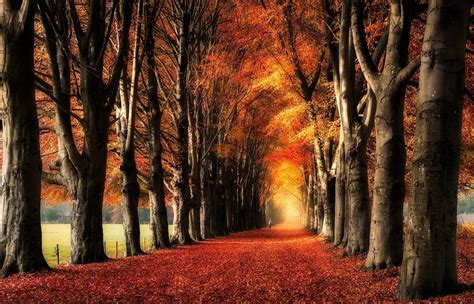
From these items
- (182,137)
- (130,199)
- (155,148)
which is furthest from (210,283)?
(182,137)

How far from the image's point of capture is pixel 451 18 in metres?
6.35

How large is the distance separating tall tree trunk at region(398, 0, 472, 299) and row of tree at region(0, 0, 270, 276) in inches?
291

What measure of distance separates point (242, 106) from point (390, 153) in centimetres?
2423

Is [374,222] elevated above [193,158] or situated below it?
below

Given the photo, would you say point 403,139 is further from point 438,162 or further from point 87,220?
point 87,220

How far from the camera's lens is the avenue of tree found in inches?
251

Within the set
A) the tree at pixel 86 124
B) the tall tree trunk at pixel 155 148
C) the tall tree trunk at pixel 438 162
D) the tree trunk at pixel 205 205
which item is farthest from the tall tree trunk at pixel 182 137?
the tall tree trunk at pixel 438 162

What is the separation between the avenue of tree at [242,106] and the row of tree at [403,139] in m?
0.02

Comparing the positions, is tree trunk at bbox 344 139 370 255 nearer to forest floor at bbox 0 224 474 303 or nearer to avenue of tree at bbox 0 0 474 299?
avenue of tree at bbox 0 0 474 299

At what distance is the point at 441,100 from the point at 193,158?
19.1 m

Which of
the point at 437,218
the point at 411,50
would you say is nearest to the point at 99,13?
the point at 437,218

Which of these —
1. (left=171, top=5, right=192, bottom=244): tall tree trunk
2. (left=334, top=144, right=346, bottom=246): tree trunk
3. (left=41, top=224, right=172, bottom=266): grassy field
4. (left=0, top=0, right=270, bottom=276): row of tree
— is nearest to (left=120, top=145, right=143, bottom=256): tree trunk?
(left=0, top=0, right=270, bottom=276): row of tree

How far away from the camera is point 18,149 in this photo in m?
9.37

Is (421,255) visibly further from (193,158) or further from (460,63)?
(193,158)
